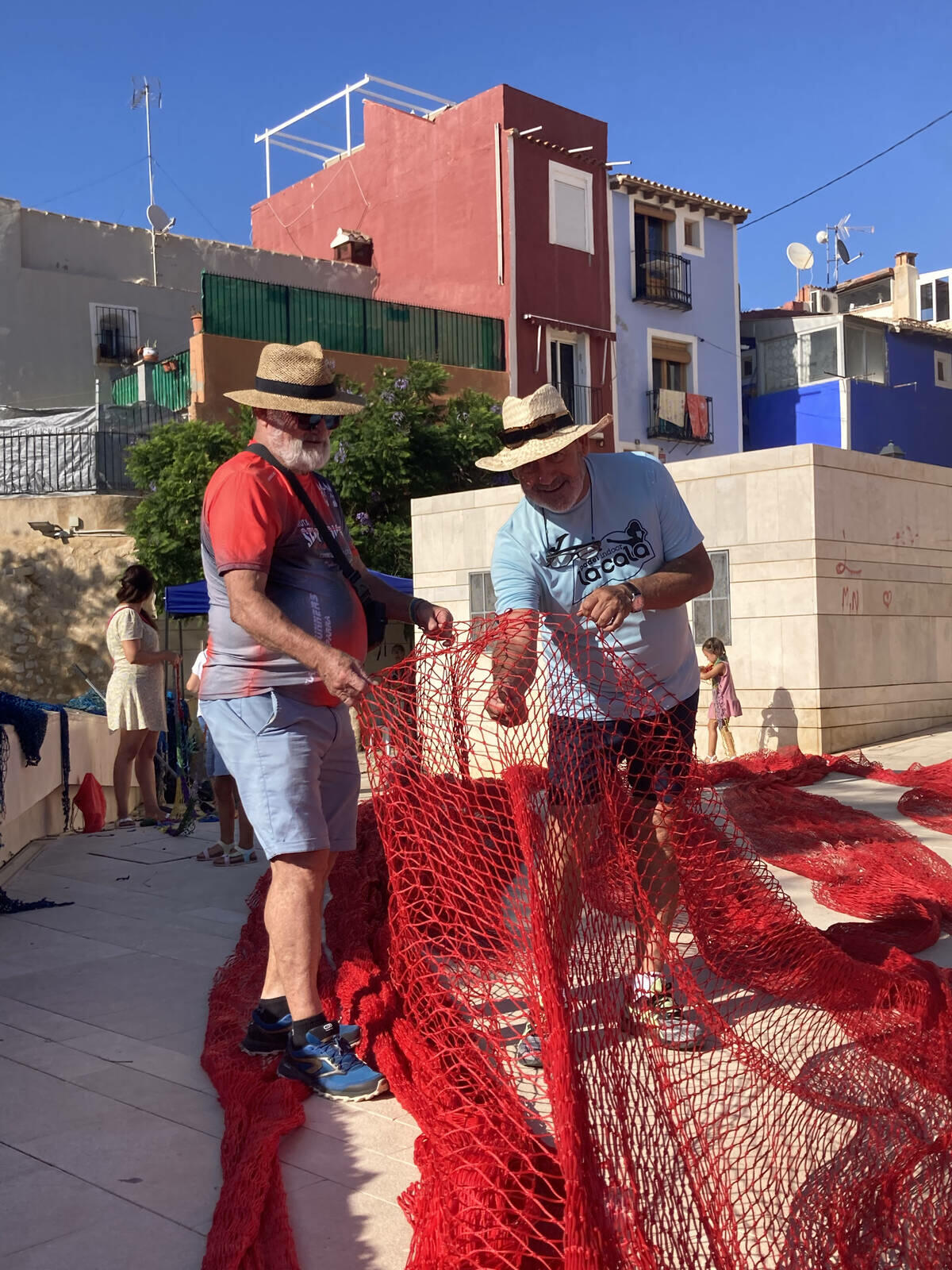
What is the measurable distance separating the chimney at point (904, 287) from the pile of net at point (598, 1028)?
3288 cm

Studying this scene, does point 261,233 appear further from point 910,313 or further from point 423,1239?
point 423,1239

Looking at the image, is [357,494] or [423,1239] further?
[357,494]

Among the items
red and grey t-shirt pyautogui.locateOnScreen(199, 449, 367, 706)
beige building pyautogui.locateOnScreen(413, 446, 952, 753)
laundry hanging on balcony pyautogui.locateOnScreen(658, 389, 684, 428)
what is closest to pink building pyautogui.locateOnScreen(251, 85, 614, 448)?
laundry hanging on balcony pyautogui.locateOnScreen(658, 389, 684, 428)

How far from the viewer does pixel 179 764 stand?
31.0ft

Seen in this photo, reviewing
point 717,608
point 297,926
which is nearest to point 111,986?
point 297,926

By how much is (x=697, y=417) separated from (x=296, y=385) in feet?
79.5

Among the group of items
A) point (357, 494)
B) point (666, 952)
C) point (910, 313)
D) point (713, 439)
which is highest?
point (910, 313)

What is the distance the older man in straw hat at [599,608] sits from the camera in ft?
9.73

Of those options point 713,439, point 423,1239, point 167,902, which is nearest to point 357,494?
point 713,439

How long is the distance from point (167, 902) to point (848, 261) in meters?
34.5

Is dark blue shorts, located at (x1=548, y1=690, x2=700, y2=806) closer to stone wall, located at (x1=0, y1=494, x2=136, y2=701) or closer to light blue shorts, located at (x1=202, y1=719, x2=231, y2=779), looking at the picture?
light blue shorts, located at (x1=202, y1=719, x2=231, y2=779)

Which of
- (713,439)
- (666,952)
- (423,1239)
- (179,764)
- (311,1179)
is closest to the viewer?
(423,1239)

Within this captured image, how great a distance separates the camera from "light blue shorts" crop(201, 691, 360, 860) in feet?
9.51

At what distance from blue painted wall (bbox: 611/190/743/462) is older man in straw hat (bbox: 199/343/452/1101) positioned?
22.6 m
